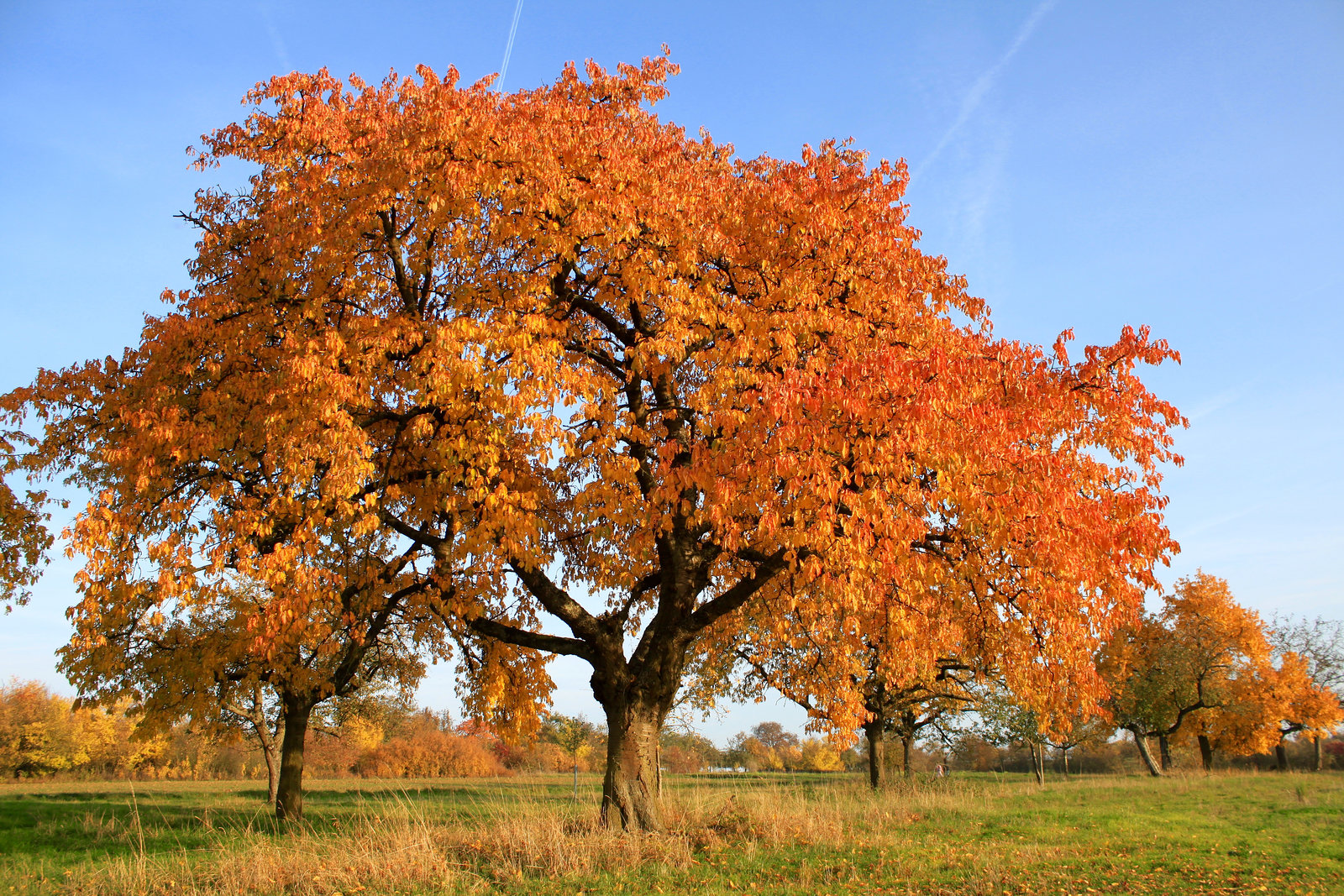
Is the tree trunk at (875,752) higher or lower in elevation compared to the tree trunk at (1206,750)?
higher

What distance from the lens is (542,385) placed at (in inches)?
351

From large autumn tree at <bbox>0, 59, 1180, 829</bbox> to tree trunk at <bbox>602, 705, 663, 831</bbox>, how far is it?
34 mm

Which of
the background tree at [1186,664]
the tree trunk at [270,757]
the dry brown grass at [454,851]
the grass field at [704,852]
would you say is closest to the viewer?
the dry brown grass at [454,851]

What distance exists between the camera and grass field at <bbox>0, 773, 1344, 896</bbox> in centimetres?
787

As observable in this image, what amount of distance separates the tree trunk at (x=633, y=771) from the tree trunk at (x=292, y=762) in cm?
901

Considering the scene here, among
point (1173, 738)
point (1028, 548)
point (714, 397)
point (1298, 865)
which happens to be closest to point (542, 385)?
point (714, 397)

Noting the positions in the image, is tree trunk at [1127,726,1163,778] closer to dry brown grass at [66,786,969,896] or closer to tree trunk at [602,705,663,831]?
dry brown grass at [66,786,969,896]

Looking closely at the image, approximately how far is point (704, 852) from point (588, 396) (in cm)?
622

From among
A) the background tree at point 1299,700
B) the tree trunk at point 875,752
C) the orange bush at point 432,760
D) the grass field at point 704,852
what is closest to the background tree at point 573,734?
the orange bush at point 432,760

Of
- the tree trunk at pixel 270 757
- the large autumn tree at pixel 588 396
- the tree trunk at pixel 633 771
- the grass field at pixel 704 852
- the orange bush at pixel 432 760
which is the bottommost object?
the orange bush at pixel 432 760

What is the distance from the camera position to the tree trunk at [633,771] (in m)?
9.95

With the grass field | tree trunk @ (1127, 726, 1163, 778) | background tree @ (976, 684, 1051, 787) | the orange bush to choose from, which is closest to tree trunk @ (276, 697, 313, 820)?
→ the grass field

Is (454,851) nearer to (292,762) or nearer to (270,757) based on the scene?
(292,762)

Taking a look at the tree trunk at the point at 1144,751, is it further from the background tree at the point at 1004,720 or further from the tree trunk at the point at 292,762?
the tree trunk at the point at 292,762
